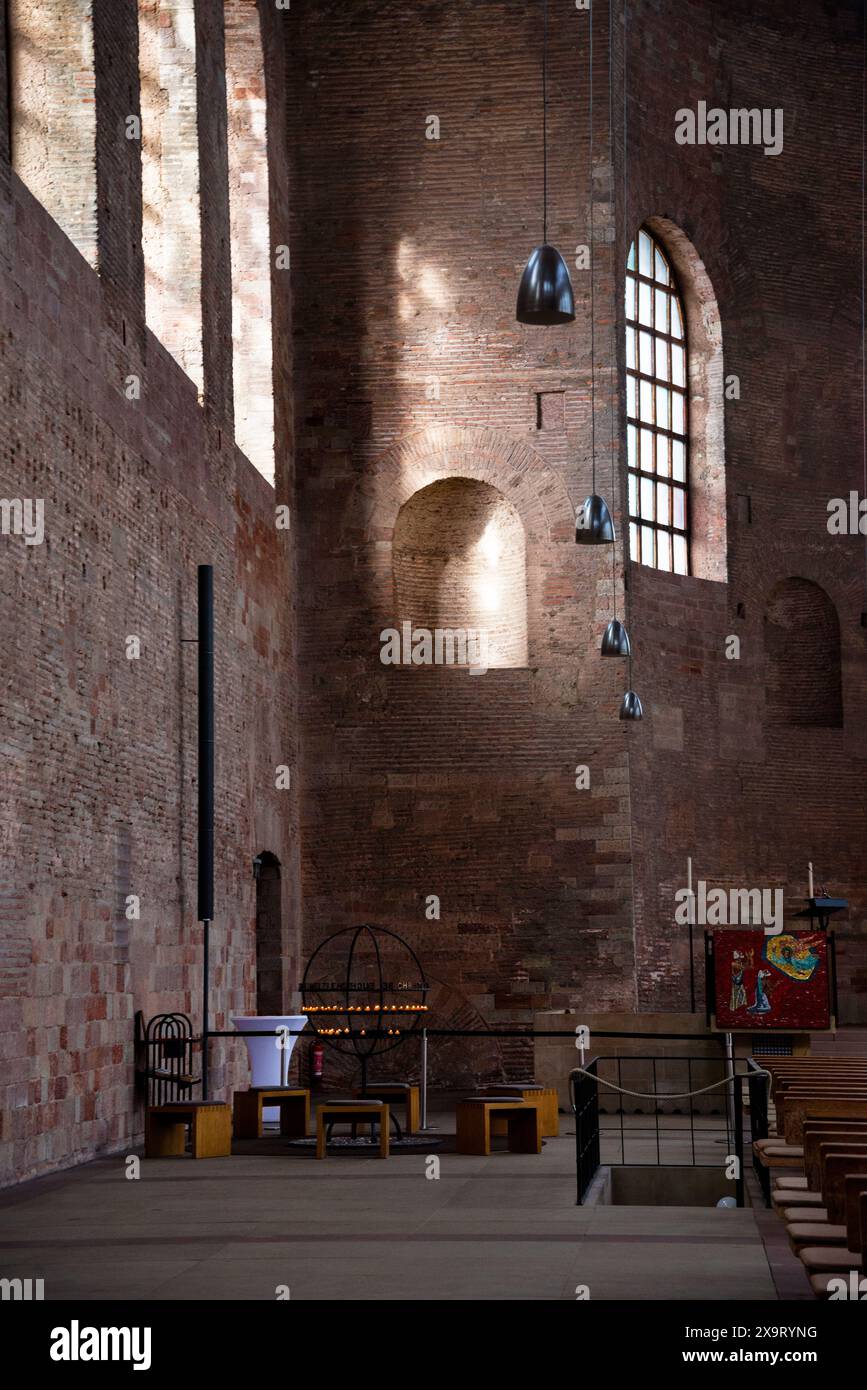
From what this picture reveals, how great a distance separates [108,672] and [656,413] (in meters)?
10.7

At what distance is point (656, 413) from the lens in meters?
22.2

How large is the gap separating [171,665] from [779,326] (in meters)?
11.1

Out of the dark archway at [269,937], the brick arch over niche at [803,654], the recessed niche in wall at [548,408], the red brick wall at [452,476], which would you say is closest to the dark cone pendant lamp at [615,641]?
the red brick wall at [452,476]

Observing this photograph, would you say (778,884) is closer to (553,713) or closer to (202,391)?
(553,713)

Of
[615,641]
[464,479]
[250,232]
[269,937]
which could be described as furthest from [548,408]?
[269,937]

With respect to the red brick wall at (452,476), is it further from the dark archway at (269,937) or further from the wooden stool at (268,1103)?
the wooden stool at (268,1103)

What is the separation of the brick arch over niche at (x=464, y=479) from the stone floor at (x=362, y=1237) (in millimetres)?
9432

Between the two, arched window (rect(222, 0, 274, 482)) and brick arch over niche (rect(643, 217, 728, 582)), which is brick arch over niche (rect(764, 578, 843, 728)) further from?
arched window (rect(222, 0, 274, 482))

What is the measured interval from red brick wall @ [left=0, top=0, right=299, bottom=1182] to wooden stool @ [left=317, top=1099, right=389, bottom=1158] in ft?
5.08

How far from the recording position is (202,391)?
53.2 ft

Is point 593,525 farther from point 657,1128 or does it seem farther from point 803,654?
point 657,1128

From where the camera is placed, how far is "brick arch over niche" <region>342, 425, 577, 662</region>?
66.1 feet

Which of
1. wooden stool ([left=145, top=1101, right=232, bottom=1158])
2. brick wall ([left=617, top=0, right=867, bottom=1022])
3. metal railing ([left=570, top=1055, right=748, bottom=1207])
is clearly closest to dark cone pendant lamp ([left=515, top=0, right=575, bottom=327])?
metal railing ([left=570, top=1055, right=748, bottom=1207])

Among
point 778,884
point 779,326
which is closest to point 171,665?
point 778,884
